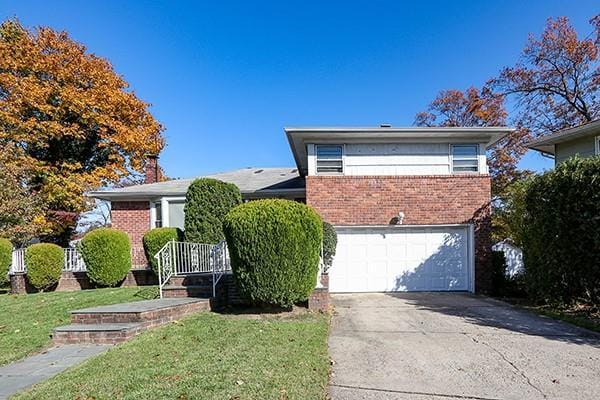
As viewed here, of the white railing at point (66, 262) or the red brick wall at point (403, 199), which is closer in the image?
the red brick wall at point (403, 199)

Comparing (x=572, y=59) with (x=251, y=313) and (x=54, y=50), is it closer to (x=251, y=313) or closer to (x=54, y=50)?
(x=251, y=313)

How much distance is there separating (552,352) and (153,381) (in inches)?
212

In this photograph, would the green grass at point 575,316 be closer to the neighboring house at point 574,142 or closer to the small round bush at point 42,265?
the neighboring house at point 574,142

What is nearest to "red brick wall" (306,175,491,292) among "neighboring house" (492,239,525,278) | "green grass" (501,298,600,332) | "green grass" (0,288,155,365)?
"neighboring house" (492,239,525,278)

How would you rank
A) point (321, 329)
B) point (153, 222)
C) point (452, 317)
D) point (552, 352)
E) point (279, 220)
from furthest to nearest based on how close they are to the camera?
point (153, 222)
point (452, 317)
point (279, 220)
point (321, 329)
point (552, 352)

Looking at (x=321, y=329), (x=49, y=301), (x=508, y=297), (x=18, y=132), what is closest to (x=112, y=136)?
(x=18, y=132)

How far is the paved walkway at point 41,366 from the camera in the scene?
4.06 meters

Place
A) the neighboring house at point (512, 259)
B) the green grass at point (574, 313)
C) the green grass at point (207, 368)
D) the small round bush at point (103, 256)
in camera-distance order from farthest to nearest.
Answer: the small round bush at point (103, 256)
the neighboring house at point (512, 259)
the green grass at point (574, 313)
the green grass at point (207, 368)

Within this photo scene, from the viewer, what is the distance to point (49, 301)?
9.57 metres

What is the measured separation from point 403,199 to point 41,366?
31.7 feet

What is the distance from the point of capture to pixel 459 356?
4.93 meters

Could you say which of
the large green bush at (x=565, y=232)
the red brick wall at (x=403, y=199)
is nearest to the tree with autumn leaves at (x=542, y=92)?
the red brick wall at (x=403, y=199)

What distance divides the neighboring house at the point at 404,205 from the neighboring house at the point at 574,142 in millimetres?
2856

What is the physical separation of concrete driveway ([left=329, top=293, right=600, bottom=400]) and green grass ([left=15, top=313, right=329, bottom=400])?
417 millimetres
